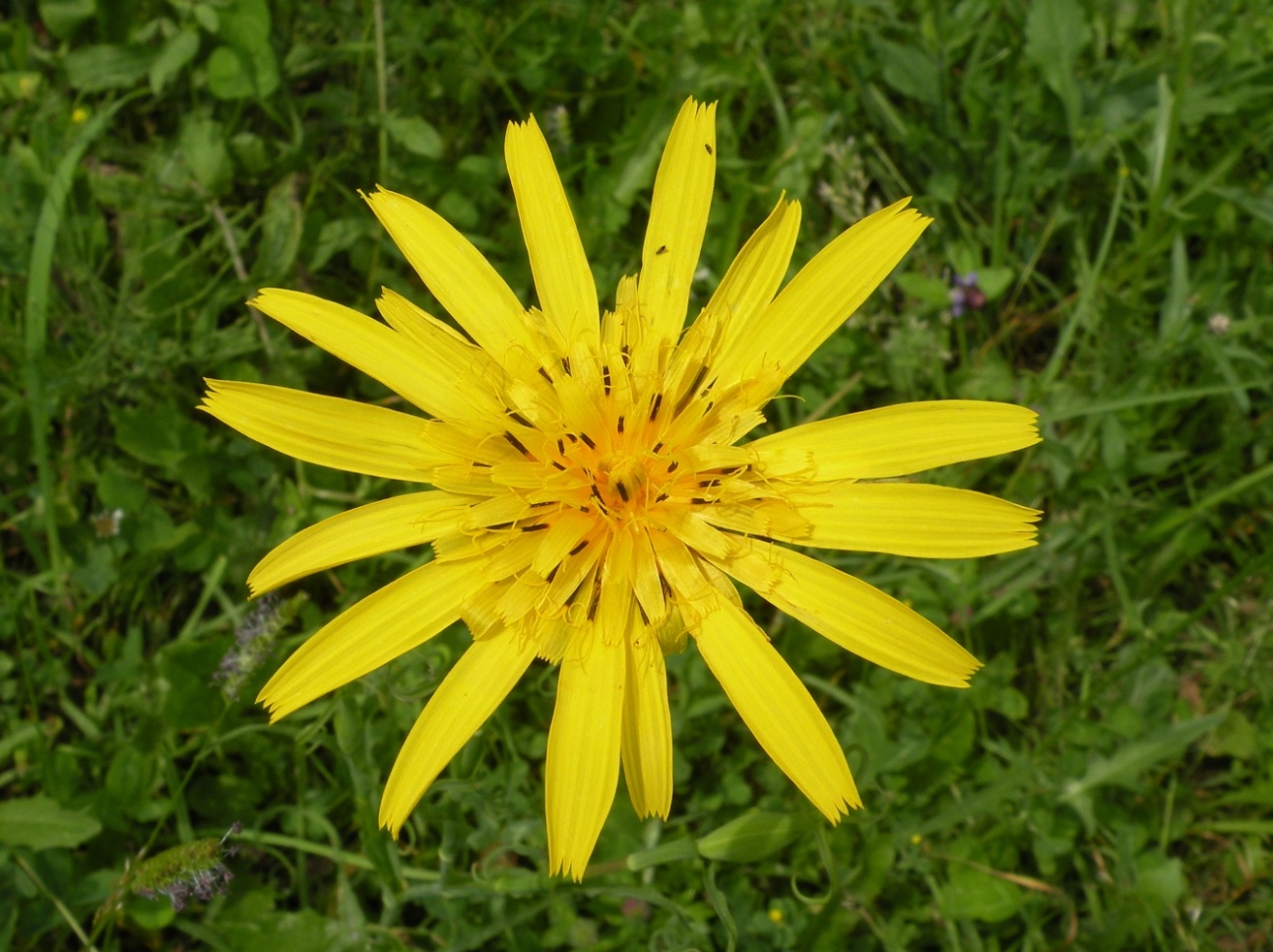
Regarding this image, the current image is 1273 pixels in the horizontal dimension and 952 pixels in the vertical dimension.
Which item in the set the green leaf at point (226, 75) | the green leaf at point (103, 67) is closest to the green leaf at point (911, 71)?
the green leaf at point (226, 75)

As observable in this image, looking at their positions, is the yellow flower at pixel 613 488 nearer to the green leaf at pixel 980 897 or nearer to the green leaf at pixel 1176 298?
the green leaf at pixel 980 897

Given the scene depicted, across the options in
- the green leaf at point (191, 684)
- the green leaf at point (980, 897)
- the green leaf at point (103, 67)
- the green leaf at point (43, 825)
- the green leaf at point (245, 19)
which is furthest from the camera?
the green leaf at point (103, 67)

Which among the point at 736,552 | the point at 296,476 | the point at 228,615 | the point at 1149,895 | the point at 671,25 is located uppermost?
the point at 671,25

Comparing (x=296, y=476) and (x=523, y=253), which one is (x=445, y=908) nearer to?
(x=296, y=476)

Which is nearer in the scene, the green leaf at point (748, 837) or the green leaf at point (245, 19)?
the green leaf at point (748, 837)

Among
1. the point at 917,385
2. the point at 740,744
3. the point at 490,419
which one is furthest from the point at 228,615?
the point at 917,385
